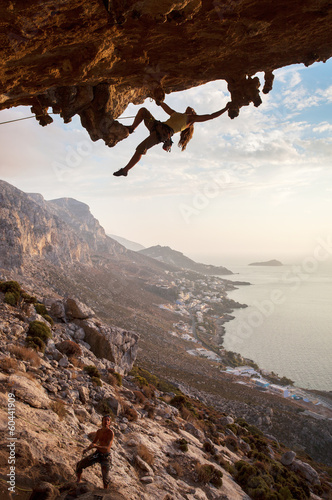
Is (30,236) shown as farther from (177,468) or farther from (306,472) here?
(306,472)

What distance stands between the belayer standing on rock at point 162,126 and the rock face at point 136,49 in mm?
458

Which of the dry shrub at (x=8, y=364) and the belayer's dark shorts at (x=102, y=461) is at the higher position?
the dry shrub at (x=8, y=364)

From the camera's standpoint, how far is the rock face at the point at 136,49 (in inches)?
124

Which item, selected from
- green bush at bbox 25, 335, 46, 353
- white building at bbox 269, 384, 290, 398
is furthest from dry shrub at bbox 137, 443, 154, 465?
white building at bbox 269, 384, 290, 398

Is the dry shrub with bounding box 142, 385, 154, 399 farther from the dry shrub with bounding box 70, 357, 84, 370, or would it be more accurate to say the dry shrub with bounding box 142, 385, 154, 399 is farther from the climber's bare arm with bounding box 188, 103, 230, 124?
the climber's bare arm with bounding box 188, 103, 230, 124

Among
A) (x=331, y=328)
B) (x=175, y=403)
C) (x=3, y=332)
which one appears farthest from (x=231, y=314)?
(x=3, y=332)

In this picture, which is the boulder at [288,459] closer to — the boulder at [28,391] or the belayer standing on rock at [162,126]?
the boulder at [28,391]

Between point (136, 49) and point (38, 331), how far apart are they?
11510 mm

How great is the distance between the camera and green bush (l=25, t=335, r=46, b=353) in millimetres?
10219

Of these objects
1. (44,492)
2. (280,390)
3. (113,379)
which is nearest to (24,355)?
(113,379)

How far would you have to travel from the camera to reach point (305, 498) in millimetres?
12797

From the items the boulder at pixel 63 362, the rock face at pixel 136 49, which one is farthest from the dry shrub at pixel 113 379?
the rock face at pixel 136 49

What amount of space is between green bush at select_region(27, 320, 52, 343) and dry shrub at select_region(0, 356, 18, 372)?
327 centimetres

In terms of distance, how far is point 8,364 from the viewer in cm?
792
